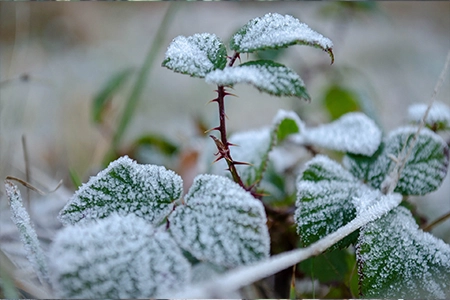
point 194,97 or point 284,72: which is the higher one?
point 194,97

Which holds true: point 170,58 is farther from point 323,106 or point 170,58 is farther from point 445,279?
point 323,106

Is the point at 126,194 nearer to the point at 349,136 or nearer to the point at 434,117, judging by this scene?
the point at 349,136

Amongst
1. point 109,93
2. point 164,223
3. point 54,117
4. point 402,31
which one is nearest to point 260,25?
point 164,223

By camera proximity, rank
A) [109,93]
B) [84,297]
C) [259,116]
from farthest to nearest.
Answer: [259,116] < [109,93] < [84,297]

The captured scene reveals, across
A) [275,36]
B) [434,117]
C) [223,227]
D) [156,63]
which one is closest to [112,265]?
[223,227]

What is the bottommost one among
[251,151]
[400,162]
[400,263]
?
[400,263]

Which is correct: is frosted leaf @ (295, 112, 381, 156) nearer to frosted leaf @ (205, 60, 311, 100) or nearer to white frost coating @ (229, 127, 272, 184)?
white frost coating @ (229, 127, 272, 184)
